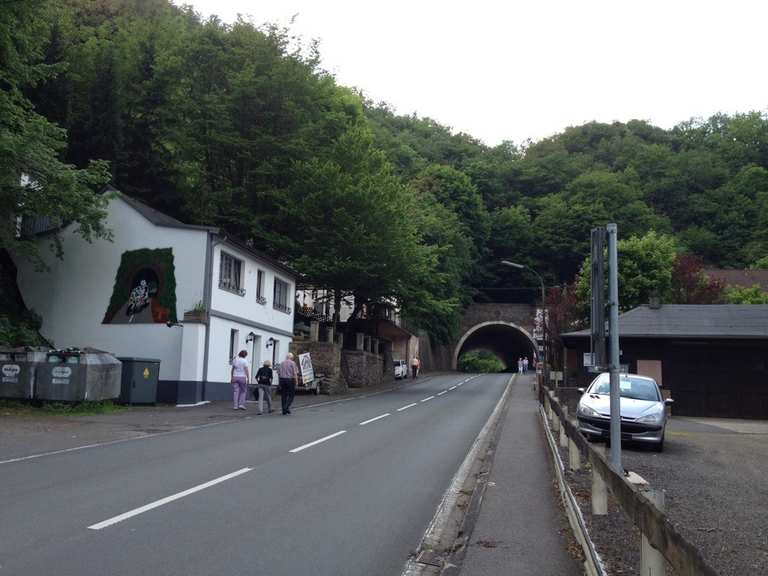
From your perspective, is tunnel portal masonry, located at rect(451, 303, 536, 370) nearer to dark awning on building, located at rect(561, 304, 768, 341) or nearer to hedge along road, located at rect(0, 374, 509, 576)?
dark awning on building, located at rect(561, 304, 768, 341)

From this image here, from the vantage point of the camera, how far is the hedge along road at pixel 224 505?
5.64 m

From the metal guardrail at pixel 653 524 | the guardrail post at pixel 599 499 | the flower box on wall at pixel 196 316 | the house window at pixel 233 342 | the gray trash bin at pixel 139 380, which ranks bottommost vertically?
the guardrail post at pixel 599 499

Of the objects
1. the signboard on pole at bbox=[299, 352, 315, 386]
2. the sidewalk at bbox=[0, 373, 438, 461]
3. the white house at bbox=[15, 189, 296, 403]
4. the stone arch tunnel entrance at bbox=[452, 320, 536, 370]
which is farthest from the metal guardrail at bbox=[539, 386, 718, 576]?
the stone arch tunnel entrance at bbox=[452, 320, 536, 370]

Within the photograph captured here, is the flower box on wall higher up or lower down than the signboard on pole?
higher up

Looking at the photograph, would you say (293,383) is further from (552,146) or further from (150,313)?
(552,146)

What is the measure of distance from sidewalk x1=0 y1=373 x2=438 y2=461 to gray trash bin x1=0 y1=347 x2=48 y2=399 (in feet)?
2.88

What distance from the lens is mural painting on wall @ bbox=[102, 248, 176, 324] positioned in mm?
25109

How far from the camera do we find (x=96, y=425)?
16250 mm

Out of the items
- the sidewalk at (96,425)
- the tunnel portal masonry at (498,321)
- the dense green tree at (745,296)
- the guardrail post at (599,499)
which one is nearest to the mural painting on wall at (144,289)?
the sidewalk at (96,425)

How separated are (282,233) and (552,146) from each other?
5951 cm

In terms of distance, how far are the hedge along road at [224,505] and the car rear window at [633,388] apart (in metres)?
4.15

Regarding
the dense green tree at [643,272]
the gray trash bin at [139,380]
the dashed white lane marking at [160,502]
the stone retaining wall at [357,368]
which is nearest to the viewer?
the dashed white lane marking at [160,502]

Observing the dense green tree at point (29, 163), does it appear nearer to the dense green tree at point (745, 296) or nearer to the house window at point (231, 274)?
the house window at point (231, 274)

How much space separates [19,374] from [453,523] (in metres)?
15.8
